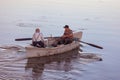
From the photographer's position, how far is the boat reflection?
19278mm

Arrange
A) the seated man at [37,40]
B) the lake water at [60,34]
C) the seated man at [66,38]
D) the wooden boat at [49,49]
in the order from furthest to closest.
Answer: the seated man at [66,38]
the seated man at [37,40]
the wooden boat at [49,49]
the lake water at [60,34]

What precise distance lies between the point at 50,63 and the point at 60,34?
9745 mm

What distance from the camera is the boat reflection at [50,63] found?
19278 mm

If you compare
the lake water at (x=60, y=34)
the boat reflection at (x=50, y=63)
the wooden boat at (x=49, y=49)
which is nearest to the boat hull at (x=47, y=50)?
the wooden boat at (x=49, y=49)

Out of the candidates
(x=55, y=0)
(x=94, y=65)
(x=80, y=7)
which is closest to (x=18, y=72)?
(x=94, y=65)

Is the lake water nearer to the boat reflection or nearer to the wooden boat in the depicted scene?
the boat reflection

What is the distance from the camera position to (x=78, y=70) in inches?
766

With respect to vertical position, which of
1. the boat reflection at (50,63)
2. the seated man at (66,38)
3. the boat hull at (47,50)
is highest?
the seated man at (66,38)

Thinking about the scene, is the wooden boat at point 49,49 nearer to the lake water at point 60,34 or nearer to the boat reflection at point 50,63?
the boat reflection at point 50,63

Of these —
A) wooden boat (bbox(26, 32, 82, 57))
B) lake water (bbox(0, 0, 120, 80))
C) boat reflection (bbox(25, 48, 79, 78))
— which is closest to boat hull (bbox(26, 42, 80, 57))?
wooden boat (bbox(26, 32, 82, 57))

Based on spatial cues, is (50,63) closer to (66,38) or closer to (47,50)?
(47,50)

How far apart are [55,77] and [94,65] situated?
3.61 m

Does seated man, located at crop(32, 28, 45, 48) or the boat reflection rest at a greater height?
seated man, located at crop(32, 28, 45, 48)

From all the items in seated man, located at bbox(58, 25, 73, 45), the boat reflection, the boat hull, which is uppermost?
seated man, located at bbox(58, 25, 73, 45)
